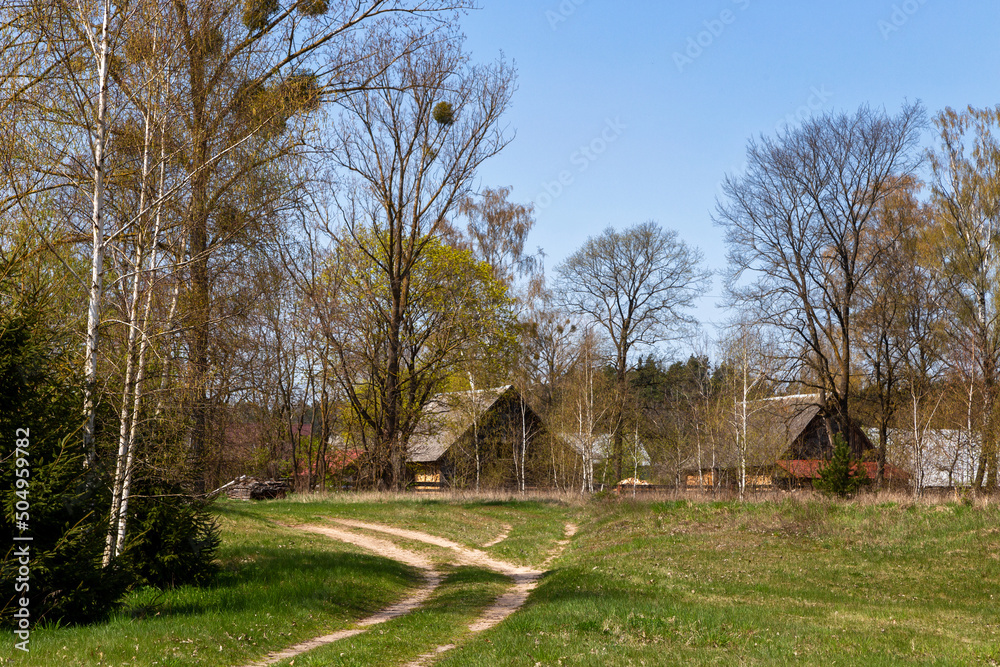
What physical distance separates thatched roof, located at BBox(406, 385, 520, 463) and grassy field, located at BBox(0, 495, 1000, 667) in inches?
481

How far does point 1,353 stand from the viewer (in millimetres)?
8984

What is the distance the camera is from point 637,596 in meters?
12.4

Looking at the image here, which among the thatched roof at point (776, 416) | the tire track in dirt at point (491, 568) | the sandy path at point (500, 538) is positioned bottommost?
the sandy path at point (500, 538)

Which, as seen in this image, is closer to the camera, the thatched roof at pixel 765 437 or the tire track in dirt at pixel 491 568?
the tire track in dirt at pixel 491 568

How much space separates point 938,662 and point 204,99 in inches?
535

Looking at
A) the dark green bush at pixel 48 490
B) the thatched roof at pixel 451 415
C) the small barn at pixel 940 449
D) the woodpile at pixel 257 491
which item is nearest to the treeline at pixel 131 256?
the dark green bush at pixel 48 490

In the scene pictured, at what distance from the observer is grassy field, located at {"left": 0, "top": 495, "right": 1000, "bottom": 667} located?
338 inches

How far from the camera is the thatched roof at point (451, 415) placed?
3656cm

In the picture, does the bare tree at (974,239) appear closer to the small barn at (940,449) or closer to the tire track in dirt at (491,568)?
the small barn at (940,449)

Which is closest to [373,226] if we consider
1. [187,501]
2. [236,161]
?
→ [236,161]

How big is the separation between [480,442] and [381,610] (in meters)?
31.0

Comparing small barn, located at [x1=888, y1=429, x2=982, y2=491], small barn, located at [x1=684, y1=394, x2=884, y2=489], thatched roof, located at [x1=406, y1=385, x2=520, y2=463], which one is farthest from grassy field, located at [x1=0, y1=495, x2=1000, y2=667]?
small barn, located at [x1=684, y1=394, x2=884, y2=489]

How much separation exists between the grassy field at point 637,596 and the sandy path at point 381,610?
0.27 meters

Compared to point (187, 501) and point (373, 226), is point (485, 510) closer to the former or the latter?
point (373, 226)
